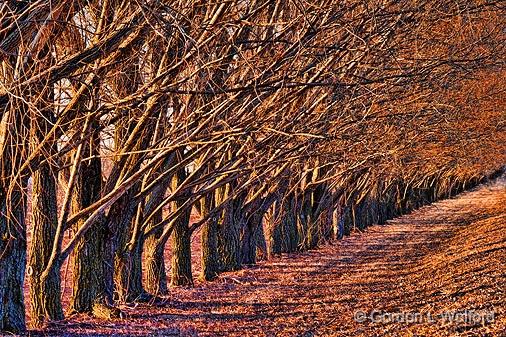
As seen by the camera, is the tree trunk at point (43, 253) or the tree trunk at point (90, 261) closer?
the tree trunk at point (43, 253)

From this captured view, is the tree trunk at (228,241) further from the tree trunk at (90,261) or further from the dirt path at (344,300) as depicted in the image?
the tree trunk at (90,261)

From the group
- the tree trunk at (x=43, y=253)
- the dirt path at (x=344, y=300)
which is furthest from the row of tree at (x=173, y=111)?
the dirt path at (x=344, y=300)

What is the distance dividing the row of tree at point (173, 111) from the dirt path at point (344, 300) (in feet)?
2.75

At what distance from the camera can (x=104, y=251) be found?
40.9ft

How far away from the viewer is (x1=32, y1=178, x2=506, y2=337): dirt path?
10.9 meters

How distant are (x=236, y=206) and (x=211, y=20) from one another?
1154 cm

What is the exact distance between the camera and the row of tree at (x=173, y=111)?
25.0ft

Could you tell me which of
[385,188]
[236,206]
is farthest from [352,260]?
[385,188]

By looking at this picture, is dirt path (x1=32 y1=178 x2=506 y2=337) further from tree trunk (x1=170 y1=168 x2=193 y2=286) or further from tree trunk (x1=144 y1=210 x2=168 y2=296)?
tree trunk (x1=170 y1=168 x2=193 y2=286)

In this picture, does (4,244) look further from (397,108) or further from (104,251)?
(397,108)

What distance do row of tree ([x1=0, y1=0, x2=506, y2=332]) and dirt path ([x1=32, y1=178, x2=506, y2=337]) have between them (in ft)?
2.75

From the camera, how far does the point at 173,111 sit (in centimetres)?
1225

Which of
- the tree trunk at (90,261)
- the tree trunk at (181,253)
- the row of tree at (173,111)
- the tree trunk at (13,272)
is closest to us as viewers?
the row of tree at (173,111)

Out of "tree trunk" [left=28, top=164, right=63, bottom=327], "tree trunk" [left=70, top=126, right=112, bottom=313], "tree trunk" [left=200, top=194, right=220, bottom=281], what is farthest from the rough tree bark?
"tree trunk" [left=200, top=194, right=220, bottom=281]
